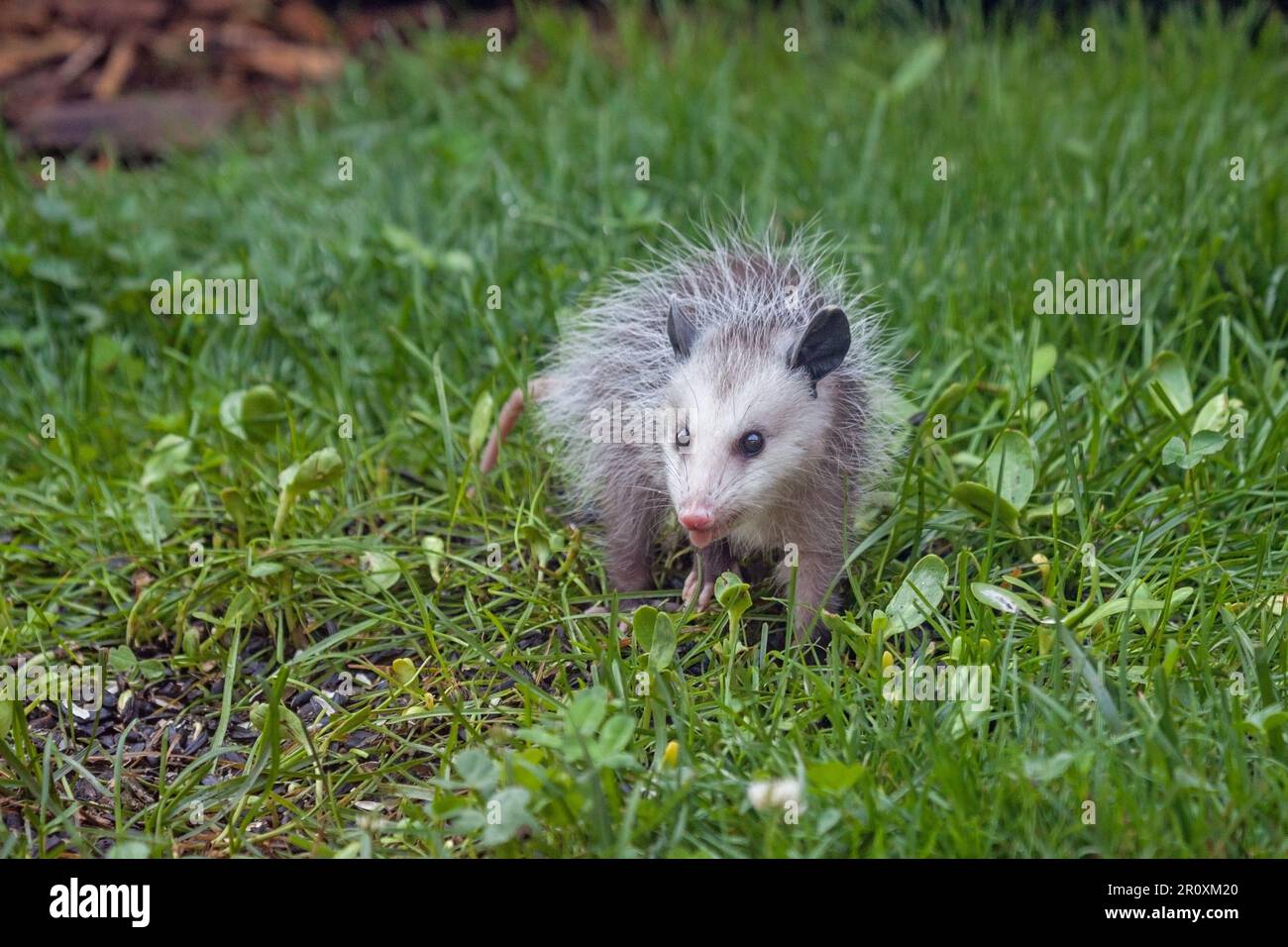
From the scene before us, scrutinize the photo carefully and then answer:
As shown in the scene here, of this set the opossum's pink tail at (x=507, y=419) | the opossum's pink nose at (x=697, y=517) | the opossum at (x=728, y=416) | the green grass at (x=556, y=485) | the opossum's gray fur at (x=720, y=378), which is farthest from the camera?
the opossum's pink tail at (x=507, y=419)

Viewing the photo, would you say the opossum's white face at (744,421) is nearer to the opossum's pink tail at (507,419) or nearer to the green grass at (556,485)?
the green grass at (556,485)

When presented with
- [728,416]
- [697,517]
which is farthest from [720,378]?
[697,517]

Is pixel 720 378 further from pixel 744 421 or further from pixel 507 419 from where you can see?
pixel 507 419

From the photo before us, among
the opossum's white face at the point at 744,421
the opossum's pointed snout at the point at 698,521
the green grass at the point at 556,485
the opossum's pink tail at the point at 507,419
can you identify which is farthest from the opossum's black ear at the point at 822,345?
the opossum's pink tail at the point at 507,419

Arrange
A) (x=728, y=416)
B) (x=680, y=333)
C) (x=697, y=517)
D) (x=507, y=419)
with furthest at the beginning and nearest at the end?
(x=507, y=419) → (x=680, y=333) → (x=728, y=416) → (x=697, y=517)

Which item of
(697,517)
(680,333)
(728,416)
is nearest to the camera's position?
(697,517)

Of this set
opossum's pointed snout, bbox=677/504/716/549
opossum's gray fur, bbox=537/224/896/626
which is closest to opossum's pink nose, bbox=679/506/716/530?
opossum's pointed snout, bbox=677/504/716/549

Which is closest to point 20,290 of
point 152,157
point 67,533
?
point 67,533
